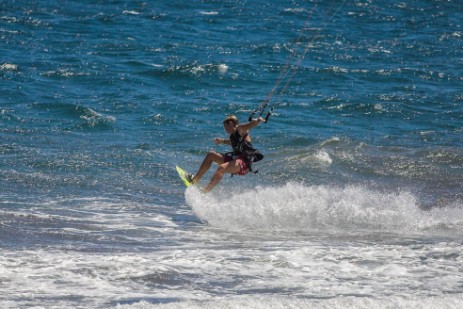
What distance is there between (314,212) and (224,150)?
5.52m

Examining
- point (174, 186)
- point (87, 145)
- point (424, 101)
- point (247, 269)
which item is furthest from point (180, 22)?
point (247, 269)

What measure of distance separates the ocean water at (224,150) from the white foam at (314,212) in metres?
0.03

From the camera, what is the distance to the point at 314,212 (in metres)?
11.5

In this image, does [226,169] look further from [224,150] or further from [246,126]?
[224,150]

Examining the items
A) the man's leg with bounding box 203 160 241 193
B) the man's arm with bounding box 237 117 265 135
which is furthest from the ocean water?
the man's arm with bounding box 237 117 265 135

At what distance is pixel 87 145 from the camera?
15844 mm

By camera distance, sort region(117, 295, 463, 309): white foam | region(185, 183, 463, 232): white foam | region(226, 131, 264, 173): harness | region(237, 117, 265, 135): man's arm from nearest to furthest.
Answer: region(117, 295, 463, 309): white foam
region(185, 183, 463, 232): white foam
region(237, 117, 265, 135): man's arm
region(226, 131, 264, 173): harness

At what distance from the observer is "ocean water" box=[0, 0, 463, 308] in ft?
27.7

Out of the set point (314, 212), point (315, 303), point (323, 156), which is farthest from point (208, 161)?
point (315, 303)

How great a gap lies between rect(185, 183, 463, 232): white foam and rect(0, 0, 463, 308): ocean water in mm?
33

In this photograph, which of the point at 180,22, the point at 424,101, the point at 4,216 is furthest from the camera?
the point at 180,22

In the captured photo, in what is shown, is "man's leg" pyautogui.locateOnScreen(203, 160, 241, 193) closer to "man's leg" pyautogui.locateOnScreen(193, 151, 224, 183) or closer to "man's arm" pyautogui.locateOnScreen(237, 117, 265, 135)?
"man's leg" pyautogui.locateOnScreen(193, 151, 224, 183)

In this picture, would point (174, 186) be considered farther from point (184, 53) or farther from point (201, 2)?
point (201, 2)

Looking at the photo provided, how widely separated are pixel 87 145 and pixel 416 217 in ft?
22.9
